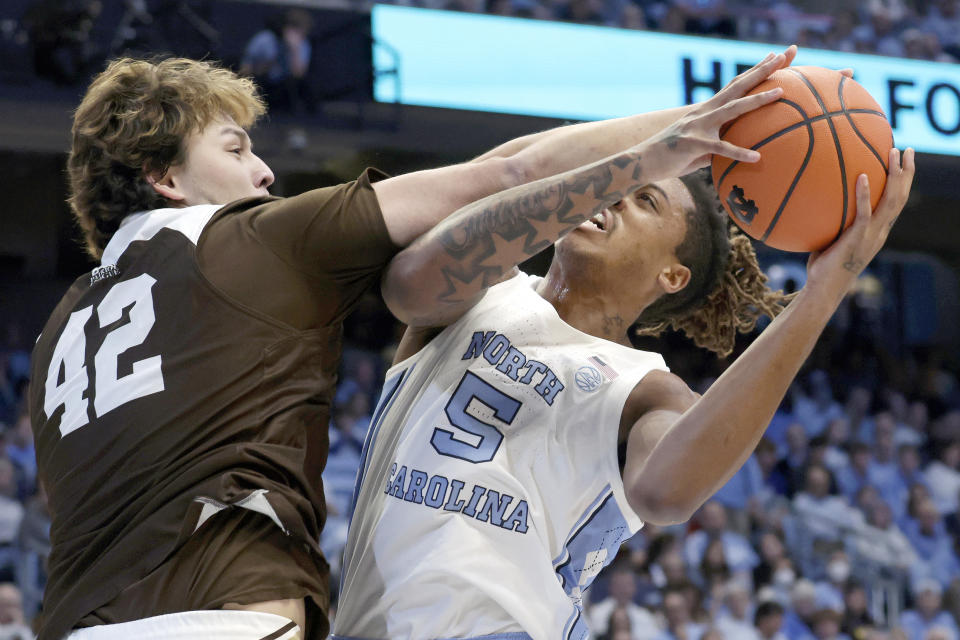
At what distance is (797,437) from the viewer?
11.5 m

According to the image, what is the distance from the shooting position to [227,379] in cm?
220

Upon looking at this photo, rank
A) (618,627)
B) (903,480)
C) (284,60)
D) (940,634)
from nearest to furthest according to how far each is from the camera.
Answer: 1. (618,627)
2. (940,634)
3. (284,60)
4. (903,480)

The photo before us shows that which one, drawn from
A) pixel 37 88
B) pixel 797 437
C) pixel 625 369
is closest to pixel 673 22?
pixel 797 437

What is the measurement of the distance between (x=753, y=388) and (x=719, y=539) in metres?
7.72

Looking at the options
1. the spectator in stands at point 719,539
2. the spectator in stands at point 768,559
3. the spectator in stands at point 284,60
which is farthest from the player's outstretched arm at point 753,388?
the spectator in stands at point 284,60

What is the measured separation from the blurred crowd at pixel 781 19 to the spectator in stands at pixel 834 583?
538cm

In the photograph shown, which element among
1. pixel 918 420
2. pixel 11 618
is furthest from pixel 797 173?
pixel 918 420

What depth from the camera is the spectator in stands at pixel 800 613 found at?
925cm

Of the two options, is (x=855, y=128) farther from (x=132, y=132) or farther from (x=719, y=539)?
(x=719, y=539)

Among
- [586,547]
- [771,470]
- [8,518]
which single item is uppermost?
[586,547]

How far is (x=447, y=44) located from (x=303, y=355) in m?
8.81

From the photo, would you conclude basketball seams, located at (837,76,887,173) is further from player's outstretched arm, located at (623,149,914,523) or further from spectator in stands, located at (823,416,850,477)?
spectator in stands, located at (823,416,850,477)

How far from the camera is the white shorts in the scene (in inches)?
82.4

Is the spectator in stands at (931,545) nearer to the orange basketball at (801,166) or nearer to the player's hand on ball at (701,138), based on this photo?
the orange basketball at (801,166)
